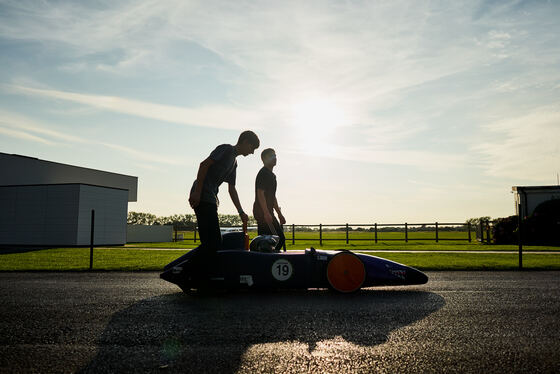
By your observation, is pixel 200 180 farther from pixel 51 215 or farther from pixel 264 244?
pixel 51 215

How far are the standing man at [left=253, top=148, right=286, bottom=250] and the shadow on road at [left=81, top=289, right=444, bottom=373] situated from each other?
1284 mm

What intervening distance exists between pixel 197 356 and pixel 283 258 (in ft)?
8.60

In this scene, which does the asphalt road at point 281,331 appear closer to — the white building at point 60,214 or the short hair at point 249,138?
the short hair at point 249,138

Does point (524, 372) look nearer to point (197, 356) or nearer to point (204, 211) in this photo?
point (197, 356)

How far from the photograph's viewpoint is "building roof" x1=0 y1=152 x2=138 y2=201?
31028mm

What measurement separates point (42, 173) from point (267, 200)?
3452 centimetres

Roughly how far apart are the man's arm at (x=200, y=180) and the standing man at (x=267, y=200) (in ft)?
5.09

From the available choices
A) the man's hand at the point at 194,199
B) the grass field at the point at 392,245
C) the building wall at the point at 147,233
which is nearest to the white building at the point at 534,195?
the grass field at the point at 392,245

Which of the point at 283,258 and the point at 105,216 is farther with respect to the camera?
the point at 105,216

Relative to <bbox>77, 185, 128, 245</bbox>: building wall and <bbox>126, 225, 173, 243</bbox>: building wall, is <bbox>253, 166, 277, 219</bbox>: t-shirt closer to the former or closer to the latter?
<bbox>77, 185, 128, 245</bbox>: building wall

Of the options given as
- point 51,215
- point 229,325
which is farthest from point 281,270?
point 51,215

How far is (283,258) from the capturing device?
193 inches

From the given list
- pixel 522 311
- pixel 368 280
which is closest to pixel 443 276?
pixel 368 280

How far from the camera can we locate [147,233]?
1499 inches
